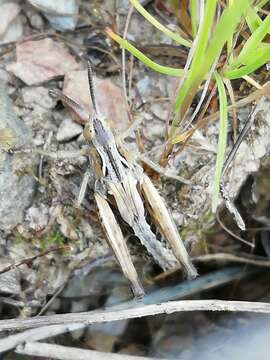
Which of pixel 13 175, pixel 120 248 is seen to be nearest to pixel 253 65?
pixel 120 248

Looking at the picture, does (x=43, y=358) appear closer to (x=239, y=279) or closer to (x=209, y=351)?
(x=209, y=351)

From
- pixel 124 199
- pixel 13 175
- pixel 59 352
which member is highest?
pixel 13 175

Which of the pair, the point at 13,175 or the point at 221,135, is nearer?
the point at 221,135

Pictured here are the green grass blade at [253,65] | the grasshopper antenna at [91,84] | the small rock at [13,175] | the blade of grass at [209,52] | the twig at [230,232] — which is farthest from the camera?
the twig at [230,232]

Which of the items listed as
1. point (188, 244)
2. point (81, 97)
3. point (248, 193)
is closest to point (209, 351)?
point (188, 244)

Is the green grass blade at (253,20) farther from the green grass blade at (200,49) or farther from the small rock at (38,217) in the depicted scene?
the small rock at (38,217)

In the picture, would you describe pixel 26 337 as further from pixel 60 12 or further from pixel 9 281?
pixel 60 12

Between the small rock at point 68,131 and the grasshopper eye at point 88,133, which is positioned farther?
the small rock at point 68,131

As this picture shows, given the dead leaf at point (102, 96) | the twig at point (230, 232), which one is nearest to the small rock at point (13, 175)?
the dead leaf at point (102, 96)
